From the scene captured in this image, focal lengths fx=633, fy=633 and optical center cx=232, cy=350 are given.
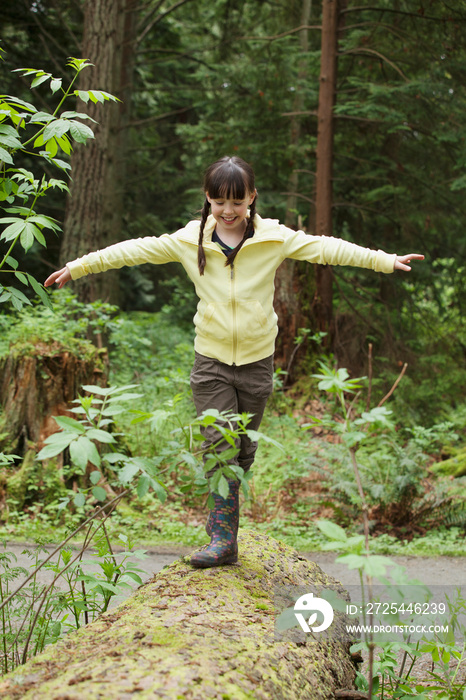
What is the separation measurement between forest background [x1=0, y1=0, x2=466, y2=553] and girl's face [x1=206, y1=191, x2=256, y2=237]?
89 cm

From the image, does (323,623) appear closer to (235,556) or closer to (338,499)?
(235,556)

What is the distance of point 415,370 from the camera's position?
9422 mm

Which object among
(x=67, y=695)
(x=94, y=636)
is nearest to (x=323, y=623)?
(x=94, y=636)

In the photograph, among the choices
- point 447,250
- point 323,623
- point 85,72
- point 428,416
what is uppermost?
point 85,72

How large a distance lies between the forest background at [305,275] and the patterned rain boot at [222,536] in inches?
32.8

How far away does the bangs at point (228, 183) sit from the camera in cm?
312

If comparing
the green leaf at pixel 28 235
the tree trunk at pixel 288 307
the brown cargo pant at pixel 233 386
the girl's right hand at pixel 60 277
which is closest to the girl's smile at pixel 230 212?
the brown cargo pant at pixel 233 386

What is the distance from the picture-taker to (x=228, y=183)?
3.12 meters

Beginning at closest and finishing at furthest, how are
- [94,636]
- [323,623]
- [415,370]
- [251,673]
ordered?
[251,673] → [94,636] → [323,623] → [415,370]

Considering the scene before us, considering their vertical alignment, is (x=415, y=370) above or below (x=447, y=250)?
below

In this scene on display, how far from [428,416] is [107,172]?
19.9 ft

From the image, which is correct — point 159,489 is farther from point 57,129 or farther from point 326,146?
point 326,146

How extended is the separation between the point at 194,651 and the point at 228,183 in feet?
6.86

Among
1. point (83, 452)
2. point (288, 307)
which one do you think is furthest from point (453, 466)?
point (83, 452)
